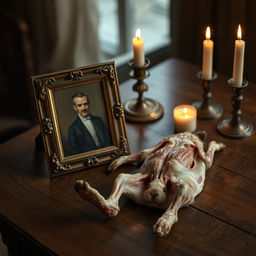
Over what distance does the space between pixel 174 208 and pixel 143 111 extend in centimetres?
50

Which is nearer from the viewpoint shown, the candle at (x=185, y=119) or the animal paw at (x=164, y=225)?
the animal paw at (x=164, y=225)

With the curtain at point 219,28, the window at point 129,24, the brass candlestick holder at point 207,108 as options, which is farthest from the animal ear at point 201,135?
the window at point 129,24

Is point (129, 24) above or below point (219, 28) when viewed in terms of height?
below

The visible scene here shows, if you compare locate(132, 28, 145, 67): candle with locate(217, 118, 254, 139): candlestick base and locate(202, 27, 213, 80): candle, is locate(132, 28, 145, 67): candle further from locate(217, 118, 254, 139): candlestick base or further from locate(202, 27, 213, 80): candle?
locate(217, 118, 254, 139): candlestick base

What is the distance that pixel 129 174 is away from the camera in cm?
124

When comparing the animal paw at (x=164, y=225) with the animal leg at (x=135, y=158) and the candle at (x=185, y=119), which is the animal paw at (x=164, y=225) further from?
the candle at (x=185, y=119)

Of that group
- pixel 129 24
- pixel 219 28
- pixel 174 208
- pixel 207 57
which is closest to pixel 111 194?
pixel 174 208

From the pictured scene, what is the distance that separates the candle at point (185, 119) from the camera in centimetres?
145

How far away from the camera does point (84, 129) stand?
131cm

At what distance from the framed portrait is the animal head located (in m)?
0.21

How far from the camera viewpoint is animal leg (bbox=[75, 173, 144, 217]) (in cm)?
109

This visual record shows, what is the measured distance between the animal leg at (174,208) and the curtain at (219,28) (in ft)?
3.10

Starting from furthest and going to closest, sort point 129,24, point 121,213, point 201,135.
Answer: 1. point 129,24
2. point 201,135
3. point 121,213

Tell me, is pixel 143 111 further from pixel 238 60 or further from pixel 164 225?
pixel 164 225
